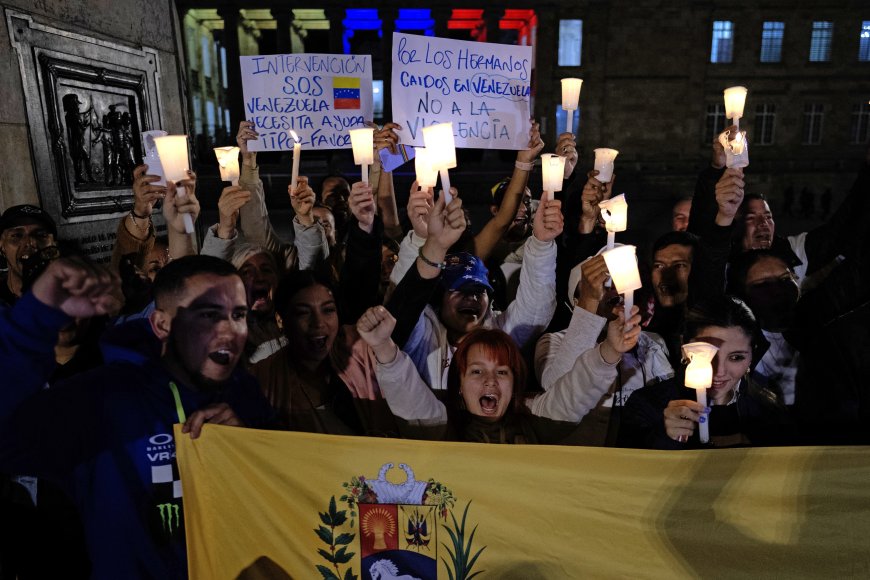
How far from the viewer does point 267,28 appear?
45.0 metres

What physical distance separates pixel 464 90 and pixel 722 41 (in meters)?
35.0

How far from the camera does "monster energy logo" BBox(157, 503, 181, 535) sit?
2.20 meters

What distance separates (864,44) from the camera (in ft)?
110

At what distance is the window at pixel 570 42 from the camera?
3341 cm

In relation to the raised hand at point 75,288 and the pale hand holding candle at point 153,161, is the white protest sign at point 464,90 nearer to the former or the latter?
the pale hand holding candle at point 153,161

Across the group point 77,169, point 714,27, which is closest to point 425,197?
point 77,169

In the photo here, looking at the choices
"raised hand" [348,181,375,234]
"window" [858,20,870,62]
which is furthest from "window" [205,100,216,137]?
"raised hand" [348,181,375,234]

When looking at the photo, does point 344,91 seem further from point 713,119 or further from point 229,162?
point 713,119

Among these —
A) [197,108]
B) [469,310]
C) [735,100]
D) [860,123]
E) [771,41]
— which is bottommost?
[469,310]

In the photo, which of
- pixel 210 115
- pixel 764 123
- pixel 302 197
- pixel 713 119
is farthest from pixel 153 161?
pixel 210 115

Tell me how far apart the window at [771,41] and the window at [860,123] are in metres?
4.74

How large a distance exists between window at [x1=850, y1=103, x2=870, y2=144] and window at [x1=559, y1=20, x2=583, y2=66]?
14.6 m

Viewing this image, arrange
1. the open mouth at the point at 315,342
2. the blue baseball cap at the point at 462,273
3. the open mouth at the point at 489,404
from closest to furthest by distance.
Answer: the open mouth at the point at 489,404 → the open mouth at the point at 315,342 → the blue baseball cap at the point at 462,273

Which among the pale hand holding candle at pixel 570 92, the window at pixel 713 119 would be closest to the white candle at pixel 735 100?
the pale hand holding candle at pixel 570 92
